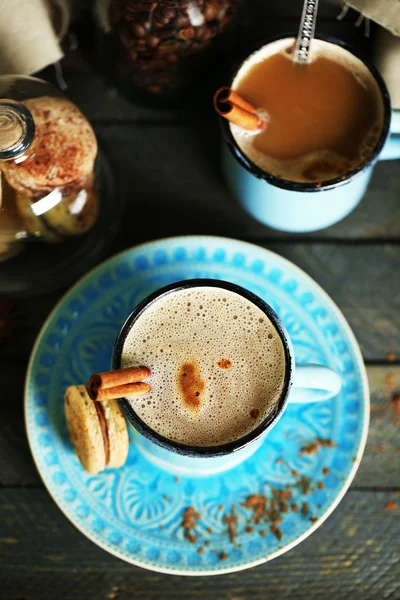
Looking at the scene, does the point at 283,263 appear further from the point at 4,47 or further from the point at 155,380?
the point at 4,47

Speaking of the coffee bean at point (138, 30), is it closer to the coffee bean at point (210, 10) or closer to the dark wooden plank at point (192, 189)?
the coffee bean at point (210, 10)

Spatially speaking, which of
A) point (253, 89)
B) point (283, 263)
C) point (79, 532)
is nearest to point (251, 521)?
point (79, 532)

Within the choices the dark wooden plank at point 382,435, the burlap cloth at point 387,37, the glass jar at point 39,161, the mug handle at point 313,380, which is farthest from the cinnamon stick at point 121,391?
the burlap cloth at point 387,37

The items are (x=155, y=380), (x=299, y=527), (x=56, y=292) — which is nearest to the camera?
(x=155, y=380)

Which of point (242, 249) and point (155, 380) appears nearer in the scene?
point (155, 380)

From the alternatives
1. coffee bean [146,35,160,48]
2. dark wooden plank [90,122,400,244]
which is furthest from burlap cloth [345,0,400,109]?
coffee bean [146,35,160,48]

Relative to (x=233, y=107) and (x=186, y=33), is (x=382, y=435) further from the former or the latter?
(x=186, y=33)

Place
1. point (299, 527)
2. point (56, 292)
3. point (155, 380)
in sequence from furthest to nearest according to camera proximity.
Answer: point (56, 292) < point (299, 527) < point (155, 380)

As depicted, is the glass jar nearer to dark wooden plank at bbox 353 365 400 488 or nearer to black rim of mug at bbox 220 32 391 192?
black rim of mug at bbox 220 32 391 192
